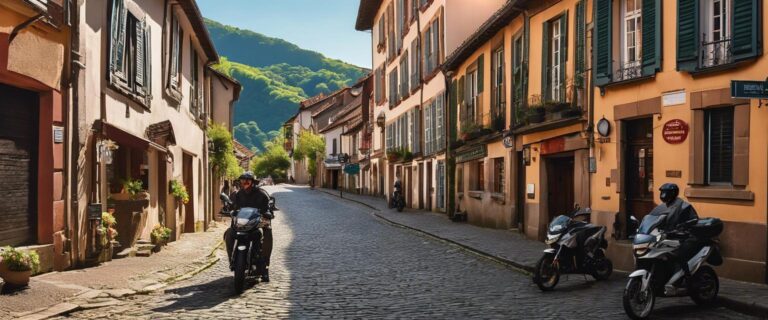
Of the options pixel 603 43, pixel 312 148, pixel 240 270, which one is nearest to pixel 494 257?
pixel 603 43

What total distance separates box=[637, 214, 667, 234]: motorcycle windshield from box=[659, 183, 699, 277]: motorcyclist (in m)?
0.13

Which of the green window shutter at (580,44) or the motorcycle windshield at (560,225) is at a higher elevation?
the green window shutter at (580,44)

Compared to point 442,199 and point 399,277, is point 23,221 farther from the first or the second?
point 442,199

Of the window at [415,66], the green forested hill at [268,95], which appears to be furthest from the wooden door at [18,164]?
the green forested hill at [268,95]

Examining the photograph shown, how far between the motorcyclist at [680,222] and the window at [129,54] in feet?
29.5

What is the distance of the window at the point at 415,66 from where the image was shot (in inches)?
1272

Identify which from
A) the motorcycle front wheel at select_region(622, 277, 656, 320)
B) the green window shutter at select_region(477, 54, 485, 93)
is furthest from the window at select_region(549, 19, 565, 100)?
the motorcycle front wheel at select_region(622, 277, 656, 320)

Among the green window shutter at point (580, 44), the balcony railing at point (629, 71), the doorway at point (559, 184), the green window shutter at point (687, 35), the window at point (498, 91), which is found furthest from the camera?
the window at point (498, 91)

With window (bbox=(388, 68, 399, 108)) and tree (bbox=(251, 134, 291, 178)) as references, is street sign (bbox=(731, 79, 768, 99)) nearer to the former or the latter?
window (bbox=(388, 68, 399, 108))

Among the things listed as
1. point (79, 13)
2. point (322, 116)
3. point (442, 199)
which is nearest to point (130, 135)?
point (79, 13)

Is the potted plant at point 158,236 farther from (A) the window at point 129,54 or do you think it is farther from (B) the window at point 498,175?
(B) the window at point 498,175

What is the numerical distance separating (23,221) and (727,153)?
33.5 feet

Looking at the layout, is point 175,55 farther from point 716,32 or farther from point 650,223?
point 650,223

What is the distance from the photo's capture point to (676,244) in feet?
26.1
